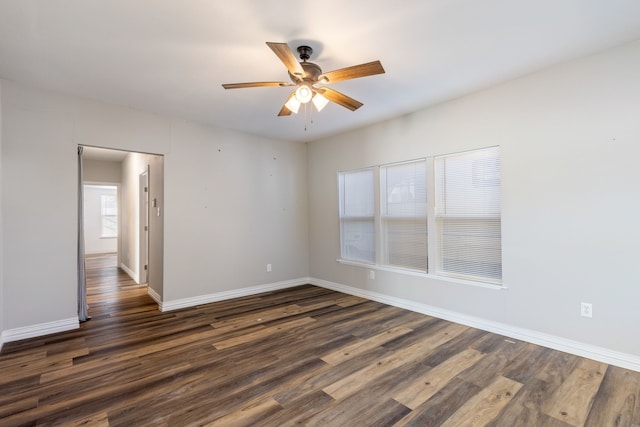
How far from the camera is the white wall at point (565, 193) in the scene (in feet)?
7.93

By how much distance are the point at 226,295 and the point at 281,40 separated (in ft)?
11.5

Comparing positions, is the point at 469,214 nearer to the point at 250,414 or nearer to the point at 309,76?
the point at 309,76

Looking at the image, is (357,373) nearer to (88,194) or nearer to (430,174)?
(430,174)

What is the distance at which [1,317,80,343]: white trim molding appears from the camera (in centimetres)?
298

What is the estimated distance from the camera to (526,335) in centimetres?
291

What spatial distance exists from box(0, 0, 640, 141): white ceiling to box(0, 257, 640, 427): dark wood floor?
255 centimetres

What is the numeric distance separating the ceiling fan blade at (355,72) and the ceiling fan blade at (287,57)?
192 mm

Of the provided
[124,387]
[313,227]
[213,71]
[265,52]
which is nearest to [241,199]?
[313,227]

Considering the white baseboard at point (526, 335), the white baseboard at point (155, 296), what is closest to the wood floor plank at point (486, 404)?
the white baseboard at point (526, 335)

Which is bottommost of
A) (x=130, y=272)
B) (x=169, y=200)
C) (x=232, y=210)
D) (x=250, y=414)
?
(x=250, y=414)

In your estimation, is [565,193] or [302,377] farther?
[565,193]

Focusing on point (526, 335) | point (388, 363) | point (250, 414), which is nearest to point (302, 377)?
point (250, 414)

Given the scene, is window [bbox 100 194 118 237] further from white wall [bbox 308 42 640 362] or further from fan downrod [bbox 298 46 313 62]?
white wall [bbox 308 42 640 362]

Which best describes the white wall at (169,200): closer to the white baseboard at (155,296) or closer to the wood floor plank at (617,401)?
the white baseboard at (155,296)
